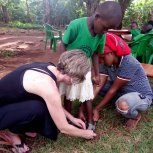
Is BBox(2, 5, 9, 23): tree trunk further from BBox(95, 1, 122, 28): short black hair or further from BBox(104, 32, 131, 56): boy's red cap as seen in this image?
BBox(95, 1, 122, 28): short black hair

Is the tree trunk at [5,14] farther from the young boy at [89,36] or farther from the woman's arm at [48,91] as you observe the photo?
the woman's arm at [48,91]

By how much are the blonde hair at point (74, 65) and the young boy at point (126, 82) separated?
73cm

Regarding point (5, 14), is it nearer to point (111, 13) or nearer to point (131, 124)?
point (131, 124)

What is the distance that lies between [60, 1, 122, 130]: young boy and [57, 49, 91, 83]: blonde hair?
45 centimetres

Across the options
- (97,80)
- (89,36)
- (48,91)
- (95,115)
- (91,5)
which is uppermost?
(91,5)

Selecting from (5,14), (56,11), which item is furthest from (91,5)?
(5,14)

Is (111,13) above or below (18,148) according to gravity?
above

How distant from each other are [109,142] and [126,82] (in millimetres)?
659

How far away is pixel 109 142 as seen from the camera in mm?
2617

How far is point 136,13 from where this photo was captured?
16234 mm

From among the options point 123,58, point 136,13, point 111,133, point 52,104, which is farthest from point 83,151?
point 136,13

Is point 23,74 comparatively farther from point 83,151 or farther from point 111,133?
point 111,133

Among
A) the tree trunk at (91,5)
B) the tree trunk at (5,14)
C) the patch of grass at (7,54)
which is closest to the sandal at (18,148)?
the tree trunk at (91,5)

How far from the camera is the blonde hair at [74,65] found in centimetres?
205
